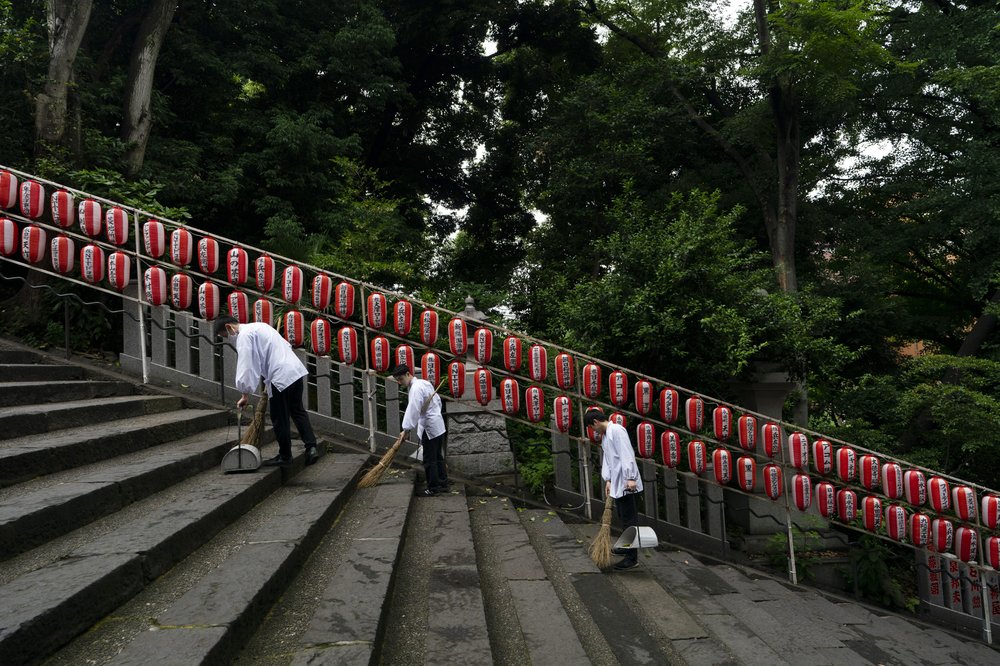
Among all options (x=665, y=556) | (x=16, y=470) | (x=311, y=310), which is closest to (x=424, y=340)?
(x=311, y=310)

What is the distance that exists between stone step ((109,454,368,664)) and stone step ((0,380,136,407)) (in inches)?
103

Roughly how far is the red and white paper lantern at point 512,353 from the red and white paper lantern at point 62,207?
5.40 meters

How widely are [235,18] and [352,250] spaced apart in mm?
6555

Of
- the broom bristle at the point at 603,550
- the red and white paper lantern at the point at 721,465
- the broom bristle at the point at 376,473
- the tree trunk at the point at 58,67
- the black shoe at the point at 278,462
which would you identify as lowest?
the broom bristle at the point at 603,550

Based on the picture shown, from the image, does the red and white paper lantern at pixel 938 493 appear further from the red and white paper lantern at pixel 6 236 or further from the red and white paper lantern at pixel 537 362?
the red and white paper lantern at pixel 6 236

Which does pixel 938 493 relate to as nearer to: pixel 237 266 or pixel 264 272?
pixel 264 272

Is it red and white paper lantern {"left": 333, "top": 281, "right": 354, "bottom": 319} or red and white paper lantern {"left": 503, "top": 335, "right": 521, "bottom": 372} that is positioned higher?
red and white paper lantern {"left": 333, "top": 281, "right": 354, "bottom": 319}

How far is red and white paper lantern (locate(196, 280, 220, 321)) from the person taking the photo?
729cm

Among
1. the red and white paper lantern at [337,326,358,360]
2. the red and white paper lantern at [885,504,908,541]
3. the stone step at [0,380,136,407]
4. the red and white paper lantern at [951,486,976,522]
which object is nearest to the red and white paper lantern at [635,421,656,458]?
the red and white paper lantern at [885,504,908,541]

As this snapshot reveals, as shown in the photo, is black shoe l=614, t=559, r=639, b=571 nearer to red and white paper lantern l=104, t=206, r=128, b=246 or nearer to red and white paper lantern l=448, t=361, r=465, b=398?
red and white paper lantern l=448, t=361, r=465, b=398

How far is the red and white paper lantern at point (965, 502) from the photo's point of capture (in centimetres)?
810

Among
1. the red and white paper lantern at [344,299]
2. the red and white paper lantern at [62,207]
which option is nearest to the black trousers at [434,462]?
the red and white paper lantern at [344,299]

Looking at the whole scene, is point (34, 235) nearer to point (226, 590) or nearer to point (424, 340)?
point (424, 340)

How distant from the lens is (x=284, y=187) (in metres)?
12.9
